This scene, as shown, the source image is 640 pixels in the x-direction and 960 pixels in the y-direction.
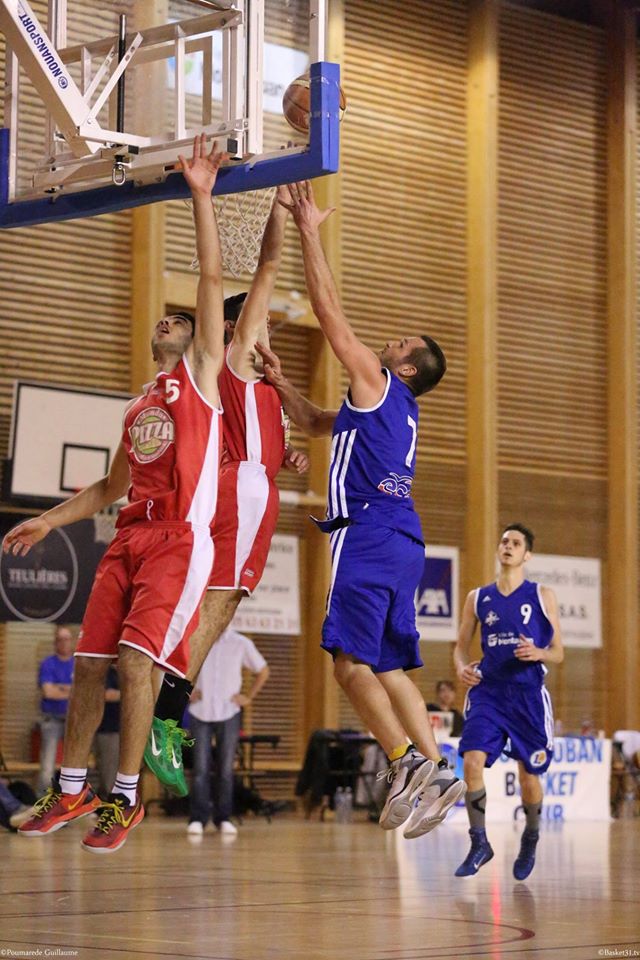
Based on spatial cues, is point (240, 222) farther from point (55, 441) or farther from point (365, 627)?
point (55, 441)

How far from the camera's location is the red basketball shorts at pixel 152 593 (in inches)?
254

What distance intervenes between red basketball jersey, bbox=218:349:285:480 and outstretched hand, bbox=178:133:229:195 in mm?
1096

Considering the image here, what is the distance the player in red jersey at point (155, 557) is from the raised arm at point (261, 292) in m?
0.60

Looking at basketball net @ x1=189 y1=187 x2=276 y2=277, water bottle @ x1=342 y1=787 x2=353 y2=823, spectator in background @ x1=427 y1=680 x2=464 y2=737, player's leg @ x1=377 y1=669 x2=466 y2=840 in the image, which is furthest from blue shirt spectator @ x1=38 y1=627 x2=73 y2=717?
player's leg @ x1=377 y1=669 x2=466 y2=840

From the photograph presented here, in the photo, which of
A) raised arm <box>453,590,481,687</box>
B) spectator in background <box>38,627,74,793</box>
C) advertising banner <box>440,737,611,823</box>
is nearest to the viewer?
raised arm <box>453,590,481,687</box>

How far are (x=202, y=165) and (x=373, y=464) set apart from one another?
1.66m

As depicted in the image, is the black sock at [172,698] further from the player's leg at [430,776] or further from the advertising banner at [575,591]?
the advertising banner at [575,591]

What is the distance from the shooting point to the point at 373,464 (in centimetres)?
734

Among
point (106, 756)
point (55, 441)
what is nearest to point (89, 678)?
point (106, 756)

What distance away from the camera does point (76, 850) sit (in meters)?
12.0

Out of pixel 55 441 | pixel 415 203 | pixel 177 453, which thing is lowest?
pixel 177 453

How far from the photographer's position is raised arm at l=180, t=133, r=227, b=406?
6.51m

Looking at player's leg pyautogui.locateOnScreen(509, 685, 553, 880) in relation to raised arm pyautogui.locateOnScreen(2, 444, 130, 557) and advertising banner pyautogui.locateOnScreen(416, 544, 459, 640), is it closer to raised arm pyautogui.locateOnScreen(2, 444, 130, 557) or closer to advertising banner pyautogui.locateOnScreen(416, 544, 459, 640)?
raised arm pyautogui.locateOnScreen(2, 444, 130, 557)

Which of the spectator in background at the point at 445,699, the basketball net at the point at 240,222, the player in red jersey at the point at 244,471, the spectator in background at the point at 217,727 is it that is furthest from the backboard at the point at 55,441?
the player in red jersey at the point at 244,471
